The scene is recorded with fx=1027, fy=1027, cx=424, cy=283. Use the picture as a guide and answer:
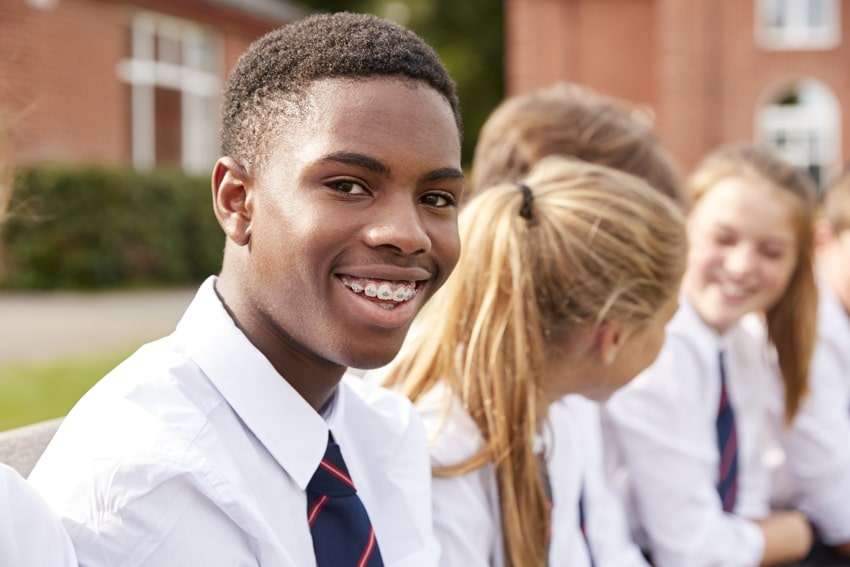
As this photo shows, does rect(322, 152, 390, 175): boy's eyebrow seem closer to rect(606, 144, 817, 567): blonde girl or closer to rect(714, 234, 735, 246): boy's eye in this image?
rect(606, 144, 817, 567): blonde girl

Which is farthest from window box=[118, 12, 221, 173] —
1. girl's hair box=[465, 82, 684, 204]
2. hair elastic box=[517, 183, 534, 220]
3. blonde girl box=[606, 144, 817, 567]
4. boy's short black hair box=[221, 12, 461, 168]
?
boy's short black hair box=[221, 12, 461, 168]

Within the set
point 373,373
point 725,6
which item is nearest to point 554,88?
point 373,373

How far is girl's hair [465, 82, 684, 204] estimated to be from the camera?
9.68 ft

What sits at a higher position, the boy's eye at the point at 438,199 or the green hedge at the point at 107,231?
the boy's eye at the point at 438,199

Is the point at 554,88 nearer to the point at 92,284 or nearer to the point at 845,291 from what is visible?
the point at 845,291

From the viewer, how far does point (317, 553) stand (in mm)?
1450

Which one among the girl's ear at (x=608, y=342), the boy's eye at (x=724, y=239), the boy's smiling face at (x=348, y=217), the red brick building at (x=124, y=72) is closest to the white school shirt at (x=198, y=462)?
the boy's smiling face at (x=348, y=217)

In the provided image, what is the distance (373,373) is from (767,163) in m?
1.49

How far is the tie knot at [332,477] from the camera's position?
1510 mm

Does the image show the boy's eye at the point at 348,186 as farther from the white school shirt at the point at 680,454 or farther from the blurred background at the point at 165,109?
the white school shirt at the point at 680,454

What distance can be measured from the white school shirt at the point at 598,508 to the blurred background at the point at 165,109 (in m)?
1.27

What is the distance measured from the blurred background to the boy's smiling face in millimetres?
654

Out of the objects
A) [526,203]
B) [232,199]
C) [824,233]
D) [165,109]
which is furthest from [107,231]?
[232,199]

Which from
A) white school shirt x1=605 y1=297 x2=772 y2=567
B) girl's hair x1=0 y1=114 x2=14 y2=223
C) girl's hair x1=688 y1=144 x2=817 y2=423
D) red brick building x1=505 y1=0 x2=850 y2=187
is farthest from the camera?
red brick building x1=505 y1=0 x2=850 y2=187
